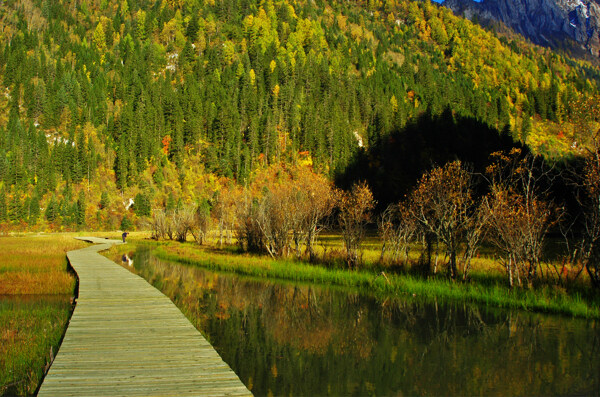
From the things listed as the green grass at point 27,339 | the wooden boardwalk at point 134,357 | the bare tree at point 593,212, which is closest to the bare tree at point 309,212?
the green grass at point 27,339

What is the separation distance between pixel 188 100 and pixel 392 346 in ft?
391

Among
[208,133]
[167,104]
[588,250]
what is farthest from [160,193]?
[588,250]

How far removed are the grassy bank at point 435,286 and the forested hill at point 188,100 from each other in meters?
65.8

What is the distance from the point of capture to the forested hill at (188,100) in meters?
97.4

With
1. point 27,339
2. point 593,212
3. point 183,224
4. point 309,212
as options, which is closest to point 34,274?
point 27,339

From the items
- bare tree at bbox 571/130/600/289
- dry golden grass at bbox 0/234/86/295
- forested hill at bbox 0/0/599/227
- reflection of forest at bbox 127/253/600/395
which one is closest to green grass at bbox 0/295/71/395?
dry golden grass at bbox 0/234/86/295

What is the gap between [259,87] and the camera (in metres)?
135

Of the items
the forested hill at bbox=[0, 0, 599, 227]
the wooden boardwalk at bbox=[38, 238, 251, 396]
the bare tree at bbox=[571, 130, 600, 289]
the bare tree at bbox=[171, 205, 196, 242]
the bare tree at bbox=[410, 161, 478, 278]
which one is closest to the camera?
the wooden boardwalk at bbox=[38, 238, 251, 396]

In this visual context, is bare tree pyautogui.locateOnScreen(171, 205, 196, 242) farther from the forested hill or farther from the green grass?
the green grass

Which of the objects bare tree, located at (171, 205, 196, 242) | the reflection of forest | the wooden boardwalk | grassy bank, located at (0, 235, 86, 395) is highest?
bare tree, located at (171, 205, 196, 242)

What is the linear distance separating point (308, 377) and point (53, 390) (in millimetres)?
→ 5263

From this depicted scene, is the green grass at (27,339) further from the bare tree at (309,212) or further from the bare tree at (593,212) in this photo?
the bare tree at (593,212)

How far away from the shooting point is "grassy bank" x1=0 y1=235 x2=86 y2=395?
30.0ft

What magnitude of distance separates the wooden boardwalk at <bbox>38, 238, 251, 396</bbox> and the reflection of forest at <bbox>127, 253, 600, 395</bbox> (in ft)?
4.77
